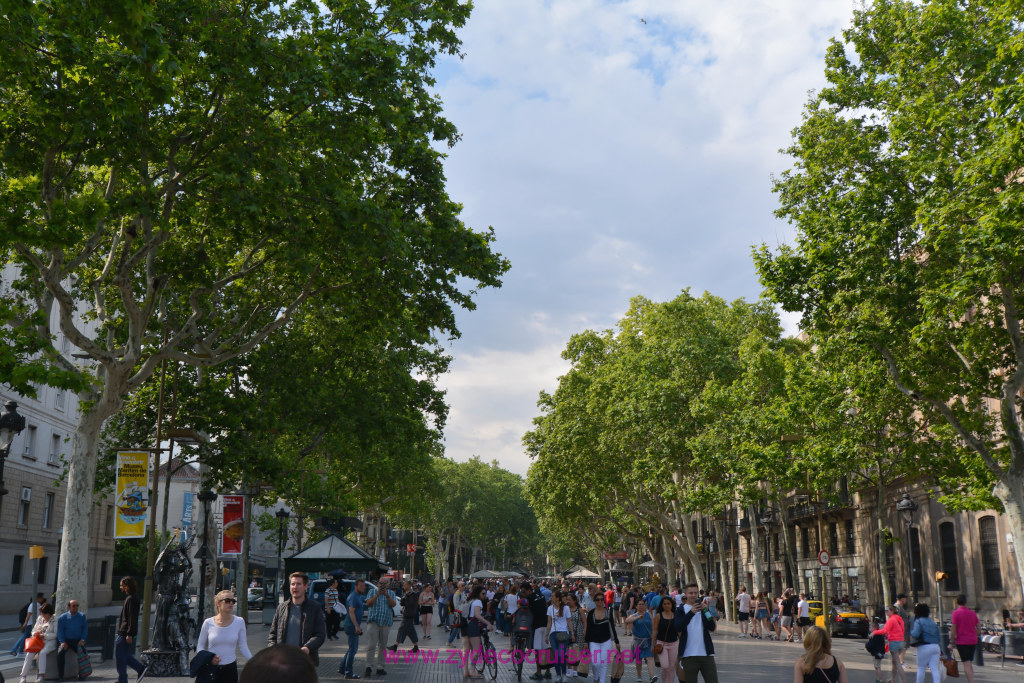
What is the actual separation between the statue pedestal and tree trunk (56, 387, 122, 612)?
5.23 ft

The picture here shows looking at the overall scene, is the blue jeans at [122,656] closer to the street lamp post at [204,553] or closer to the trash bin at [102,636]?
the street lamp post at [204,553]

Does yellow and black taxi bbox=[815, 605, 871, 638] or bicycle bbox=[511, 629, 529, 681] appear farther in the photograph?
yellow and black taxi bbox=[815, 605, 871, 638]

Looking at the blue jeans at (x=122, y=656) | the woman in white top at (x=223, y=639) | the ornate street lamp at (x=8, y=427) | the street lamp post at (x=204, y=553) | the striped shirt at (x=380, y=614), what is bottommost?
the blue jeans at (x=122, y=656)

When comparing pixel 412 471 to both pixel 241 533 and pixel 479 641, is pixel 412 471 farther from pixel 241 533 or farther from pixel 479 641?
pixel 479 641

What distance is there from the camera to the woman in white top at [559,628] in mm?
16031

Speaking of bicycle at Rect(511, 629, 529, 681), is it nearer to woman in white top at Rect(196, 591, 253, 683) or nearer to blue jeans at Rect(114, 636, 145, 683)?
blue jeans at Rect(114, 636, 145, 683)

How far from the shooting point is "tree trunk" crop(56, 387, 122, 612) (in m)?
15.9

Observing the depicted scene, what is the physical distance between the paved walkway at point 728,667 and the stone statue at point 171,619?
1.18 feet

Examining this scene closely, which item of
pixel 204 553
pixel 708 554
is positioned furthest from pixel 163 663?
pixel 708 554

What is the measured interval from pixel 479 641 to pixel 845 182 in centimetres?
1326

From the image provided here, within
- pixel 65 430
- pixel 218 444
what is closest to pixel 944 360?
pixel 218 444

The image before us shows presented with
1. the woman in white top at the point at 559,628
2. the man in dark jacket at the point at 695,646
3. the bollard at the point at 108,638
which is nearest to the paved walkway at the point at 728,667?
the bollard at the point at 108,638

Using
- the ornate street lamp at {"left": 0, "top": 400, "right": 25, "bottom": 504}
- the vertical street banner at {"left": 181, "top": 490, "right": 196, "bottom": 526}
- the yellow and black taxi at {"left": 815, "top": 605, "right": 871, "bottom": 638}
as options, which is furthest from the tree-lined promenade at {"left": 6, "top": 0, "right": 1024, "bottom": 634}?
the vertical street banner at {"left": 181, "top": 490, "right": 196, "bottom": 526}

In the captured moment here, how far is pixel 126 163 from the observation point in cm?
1423
